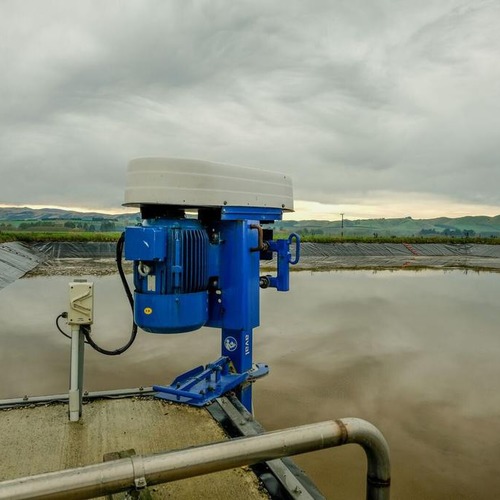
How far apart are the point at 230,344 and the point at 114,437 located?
1.19 m

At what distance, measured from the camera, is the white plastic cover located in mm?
3516

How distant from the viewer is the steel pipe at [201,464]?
4.33 feet

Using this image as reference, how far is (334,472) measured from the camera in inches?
171

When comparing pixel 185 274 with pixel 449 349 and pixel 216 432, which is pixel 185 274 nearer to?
pixel 216 432

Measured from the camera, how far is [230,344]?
4059 millimetres

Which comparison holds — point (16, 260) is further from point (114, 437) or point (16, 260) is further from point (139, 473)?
point (139, 473)

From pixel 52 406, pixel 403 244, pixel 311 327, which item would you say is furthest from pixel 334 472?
pixel 403 244

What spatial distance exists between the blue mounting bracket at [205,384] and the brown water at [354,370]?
3.90 feet

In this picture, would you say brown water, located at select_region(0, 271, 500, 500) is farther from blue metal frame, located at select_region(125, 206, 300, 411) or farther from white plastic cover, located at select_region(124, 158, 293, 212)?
white plastic cover, located at select_region(124, 158, 293, 212)

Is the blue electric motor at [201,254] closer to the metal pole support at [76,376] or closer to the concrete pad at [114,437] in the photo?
the concrete pad at [114,437]

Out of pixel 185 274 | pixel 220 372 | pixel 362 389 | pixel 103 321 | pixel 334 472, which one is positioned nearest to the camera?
pixel 185 274

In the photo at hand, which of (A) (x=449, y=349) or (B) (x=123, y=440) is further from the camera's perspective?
(A) (x=449, y=349)

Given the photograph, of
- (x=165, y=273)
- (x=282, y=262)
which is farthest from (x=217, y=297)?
(x=282, y=262)

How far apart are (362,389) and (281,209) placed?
9.79 feet
